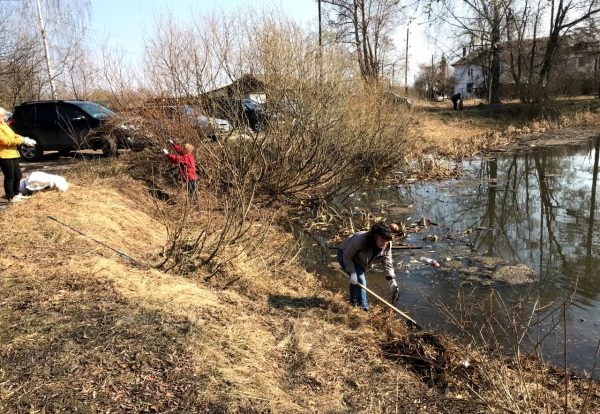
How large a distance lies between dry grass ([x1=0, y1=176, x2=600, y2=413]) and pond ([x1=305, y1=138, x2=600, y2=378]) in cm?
60

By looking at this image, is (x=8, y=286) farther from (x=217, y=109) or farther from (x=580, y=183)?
(x=580, y=183)

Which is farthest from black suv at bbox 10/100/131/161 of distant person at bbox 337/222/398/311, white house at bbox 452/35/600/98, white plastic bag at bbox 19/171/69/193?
white house at bbox 452/35/600/98

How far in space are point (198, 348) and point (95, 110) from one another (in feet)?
33.1

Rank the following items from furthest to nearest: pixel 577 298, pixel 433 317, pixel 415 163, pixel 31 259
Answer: pixel 415 163 < pixel 577 298 < pixel 433 317 < pixel 31 259

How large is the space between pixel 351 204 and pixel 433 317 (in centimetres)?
634

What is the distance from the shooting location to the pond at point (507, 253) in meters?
5.00

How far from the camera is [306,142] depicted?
10.6 metres

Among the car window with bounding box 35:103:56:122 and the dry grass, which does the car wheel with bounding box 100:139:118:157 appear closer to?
the car window with bounding box 35:103:56:122

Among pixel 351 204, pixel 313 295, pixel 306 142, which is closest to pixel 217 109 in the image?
pixel 306 142

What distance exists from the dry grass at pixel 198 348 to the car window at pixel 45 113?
710 cm

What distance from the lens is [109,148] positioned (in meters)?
11.9

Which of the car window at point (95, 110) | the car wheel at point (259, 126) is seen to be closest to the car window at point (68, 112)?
the car window at point (95, 110)

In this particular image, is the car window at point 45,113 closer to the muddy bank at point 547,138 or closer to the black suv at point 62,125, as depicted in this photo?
the black suv at point 62,125

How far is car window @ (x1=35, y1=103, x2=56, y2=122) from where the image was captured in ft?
40.1
